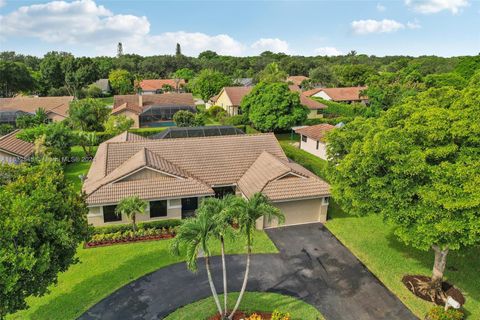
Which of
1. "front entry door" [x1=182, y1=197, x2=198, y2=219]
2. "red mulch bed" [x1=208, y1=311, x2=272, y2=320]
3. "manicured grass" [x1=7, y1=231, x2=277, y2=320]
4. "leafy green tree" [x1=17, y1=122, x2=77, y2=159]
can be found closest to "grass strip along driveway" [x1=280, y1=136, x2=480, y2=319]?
"manicured grass" [x1=7, y1=231, x2=277, y2=320]

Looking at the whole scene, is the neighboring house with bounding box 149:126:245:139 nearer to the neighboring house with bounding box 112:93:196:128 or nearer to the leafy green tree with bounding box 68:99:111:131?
the leafy green tree with bounding box 68:99:111:131

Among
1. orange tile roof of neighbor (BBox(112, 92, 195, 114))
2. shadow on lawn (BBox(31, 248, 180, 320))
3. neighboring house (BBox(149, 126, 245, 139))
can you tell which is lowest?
shadow on lawn (BBox(31, 248, 180, 320))

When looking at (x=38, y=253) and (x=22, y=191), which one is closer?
(x=38, y=253)

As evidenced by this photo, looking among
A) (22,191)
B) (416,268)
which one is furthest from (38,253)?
(416,268)

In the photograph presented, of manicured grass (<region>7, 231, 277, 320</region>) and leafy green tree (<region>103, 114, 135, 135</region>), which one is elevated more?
leafy green tree (<region>103, 114, 135, 135</region>)

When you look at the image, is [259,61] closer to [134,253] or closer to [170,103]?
[170,103]

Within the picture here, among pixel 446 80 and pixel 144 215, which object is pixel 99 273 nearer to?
pixel 144 215

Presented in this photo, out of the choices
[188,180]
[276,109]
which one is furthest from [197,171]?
[276,109]
